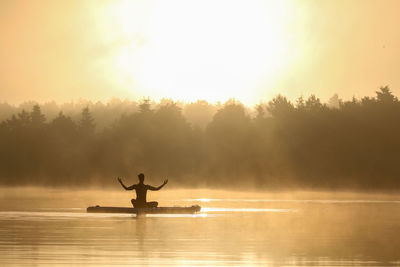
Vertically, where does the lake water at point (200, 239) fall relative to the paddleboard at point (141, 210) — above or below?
below

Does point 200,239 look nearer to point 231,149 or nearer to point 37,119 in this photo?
point 231,149

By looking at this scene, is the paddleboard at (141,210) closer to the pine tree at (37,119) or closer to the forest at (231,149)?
the forest at (231,149)

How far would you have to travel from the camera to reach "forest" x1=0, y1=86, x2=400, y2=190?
134875mm

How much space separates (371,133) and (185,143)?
28507mm

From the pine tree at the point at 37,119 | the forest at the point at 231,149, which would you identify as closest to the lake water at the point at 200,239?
the forest at the point at 231,149

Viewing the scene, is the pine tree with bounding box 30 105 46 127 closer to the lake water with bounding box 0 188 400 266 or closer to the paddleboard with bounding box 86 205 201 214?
the lake water with bounding box 0 188 400 266

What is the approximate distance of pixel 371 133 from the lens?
13550cm

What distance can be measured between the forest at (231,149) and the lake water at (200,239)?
240 ft

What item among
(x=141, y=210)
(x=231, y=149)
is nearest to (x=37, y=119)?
(x=231, y=149)

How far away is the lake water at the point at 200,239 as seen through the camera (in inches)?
1235

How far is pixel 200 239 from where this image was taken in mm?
39375

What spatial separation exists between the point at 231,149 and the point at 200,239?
10124cm

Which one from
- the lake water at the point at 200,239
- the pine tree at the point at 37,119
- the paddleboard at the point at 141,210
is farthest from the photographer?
the pine tree at the point at 37,119

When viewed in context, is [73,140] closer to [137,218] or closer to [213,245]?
[137,218]
